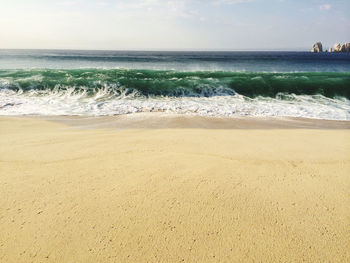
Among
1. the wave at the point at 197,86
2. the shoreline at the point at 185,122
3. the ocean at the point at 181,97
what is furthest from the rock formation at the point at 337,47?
the shoreline at the point at 185,122

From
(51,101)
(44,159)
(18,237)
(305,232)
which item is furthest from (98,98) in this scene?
(305,232)

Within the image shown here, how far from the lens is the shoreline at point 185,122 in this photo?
5973 mm

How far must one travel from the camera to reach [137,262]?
1631mm

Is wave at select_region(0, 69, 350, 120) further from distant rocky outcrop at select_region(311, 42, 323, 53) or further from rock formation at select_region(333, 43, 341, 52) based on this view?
distant rocky outcrop at select_region(311, 42, 323, 53)

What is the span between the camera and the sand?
5.66 feet

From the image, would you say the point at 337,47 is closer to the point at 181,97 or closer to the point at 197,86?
the point at 197,86

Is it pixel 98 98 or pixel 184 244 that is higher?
pixel 98 98

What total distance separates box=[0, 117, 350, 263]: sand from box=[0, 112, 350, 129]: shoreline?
2209 millimetres

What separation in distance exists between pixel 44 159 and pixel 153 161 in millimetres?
1550

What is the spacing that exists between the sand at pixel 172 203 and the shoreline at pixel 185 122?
7.25ft

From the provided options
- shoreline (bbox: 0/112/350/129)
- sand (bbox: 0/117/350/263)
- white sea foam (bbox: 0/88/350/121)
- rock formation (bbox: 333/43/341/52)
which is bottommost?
sand (bbox: 0/117/350/263)

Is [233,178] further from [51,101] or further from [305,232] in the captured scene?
[51,101]

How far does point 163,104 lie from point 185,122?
9.02ft

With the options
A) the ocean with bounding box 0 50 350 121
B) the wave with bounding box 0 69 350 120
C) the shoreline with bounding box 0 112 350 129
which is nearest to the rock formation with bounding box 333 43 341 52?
the wave with bounding box 0 69 350 120
